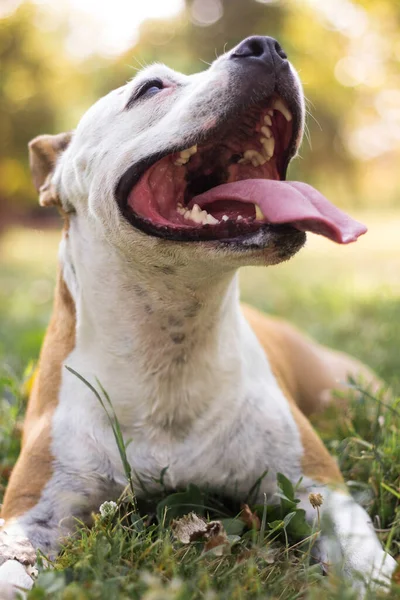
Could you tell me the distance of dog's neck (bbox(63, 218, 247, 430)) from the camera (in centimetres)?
250

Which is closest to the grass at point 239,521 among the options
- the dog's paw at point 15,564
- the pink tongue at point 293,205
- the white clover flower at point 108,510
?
the white clover flower at point 108,510

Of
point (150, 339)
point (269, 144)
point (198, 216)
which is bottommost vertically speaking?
point (150, 339)

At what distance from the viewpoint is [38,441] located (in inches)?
99.9

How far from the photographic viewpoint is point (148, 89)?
104 inches

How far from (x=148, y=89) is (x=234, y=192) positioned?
1.97 ft

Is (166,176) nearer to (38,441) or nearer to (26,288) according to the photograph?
(38,441)

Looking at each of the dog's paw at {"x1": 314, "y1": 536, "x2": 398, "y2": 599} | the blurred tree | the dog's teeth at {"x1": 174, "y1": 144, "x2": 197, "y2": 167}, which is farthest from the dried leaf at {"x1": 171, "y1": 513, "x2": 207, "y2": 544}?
the blurred tree

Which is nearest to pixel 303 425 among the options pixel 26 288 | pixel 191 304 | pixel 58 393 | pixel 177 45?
pixel 191 304

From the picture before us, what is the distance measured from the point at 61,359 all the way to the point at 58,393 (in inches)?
5.1

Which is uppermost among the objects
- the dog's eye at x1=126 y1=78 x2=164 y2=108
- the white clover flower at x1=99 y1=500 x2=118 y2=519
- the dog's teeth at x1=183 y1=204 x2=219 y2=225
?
the dog's eye at x1=126 y1=78 x2=164 y2=108

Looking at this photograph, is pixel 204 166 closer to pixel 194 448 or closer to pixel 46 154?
pixel 46 154

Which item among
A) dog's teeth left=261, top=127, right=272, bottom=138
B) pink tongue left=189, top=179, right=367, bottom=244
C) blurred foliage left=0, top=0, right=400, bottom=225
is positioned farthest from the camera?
blurred foliage left=0, top=0, right=400, bottom=225

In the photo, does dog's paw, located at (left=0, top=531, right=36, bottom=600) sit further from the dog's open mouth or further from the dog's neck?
the dog's open mouth

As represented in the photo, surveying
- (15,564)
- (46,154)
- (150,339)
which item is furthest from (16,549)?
(46,154)
